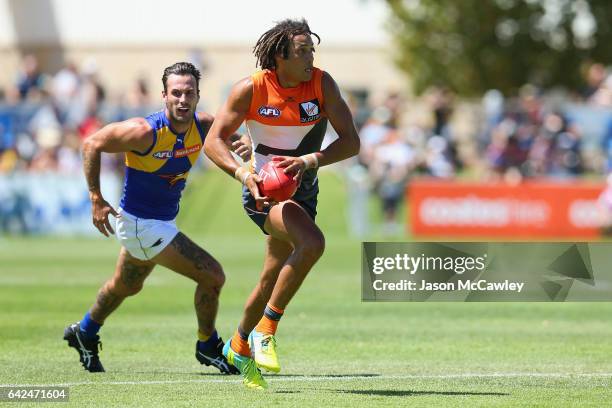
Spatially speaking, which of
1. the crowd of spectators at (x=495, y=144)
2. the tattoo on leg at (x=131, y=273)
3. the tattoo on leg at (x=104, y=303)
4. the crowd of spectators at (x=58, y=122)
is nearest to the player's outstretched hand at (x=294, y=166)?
the tattoo on leg at (x=131, y=273)

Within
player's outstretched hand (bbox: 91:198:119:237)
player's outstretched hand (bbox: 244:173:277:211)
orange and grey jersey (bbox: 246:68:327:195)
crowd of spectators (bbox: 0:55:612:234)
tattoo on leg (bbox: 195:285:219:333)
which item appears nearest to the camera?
player's outstretched hand (bbox: 244:173:277:211)

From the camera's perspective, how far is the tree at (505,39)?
38.3 m

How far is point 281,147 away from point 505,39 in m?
30.6

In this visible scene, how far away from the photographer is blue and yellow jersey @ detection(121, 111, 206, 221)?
9680 mm

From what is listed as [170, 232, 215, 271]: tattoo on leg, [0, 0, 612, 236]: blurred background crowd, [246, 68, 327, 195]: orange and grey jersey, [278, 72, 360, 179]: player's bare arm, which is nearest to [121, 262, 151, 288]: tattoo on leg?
[170, 232, 215, 271]: tattoo on leg

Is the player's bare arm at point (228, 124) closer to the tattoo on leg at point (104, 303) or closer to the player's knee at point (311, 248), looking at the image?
the player's knee at point (311, 248)

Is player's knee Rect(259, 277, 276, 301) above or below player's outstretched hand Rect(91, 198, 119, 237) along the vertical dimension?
below

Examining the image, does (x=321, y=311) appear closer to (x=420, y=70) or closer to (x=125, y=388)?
(x=125, y=388)

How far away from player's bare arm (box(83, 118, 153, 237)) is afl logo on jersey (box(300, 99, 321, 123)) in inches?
45.8

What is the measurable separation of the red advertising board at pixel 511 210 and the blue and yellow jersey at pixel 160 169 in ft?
47.6

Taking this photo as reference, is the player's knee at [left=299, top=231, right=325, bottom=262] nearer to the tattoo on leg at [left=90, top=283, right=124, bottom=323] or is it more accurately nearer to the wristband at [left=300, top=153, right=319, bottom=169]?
the wristband at [left=300, top=153, right=319, bottom=169]

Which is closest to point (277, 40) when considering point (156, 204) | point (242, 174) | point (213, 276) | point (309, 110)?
point (309, 110)

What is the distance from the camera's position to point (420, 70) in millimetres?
39500

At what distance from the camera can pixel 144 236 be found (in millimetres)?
9781
